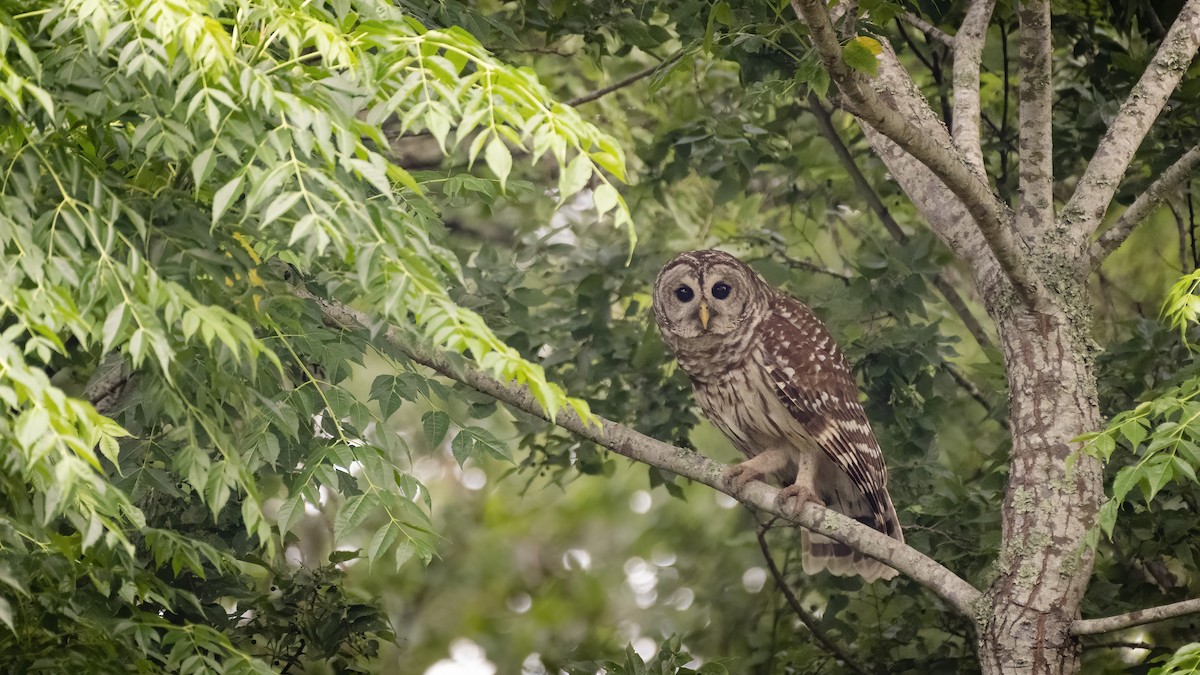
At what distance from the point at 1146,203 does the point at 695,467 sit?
1582mm

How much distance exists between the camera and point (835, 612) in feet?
17.8

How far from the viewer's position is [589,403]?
5.62 meters

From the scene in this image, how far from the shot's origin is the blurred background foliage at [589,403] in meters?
2.79

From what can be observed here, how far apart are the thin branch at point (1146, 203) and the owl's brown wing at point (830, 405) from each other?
1.29m

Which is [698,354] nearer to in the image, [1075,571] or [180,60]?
[1075,571]

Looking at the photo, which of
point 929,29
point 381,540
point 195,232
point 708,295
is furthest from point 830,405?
point 195,232

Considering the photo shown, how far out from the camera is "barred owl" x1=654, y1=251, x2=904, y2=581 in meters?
5.02

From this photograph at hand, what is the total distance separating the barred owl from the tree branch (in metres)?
1.28

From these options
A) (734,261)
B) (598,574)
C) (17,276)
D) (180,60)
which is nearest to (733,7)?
(734,261)

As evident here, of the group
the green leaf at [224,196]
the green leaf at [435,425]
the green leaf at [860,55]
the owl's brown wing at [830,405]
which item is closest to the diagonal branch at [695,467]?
the green leaf at [435,425]

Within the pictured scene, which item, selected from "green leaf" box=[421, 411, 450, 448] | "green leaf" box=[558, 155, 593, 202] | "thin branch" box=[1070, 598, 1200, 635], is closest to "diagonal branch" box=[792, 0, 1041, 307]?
"thin branch" box=[1070, 598, 1200, 635]

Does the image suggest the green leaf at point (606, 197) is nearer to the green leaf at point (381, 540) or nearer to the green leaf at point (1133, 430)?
the green leaf at point (381, 540)

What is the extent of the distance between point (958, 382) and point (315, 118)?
440cm

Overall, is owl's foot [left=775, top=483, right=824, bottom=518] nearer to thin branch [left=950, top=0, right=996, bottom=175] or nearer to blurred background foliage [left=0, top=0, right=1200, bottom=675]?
blurred background foliage [left=0, top=0, right=1200, bottom=675]
